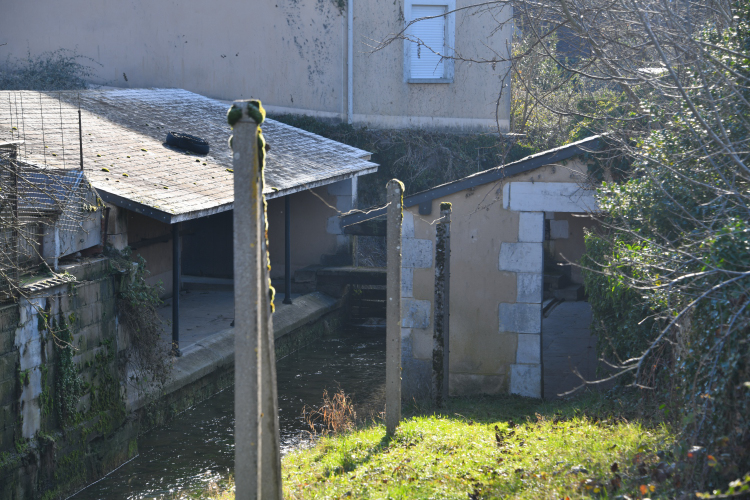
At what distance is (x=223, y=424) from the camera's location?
938 centimetres

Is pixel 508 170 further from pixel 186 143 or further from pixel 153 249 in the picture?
pixel 153 249

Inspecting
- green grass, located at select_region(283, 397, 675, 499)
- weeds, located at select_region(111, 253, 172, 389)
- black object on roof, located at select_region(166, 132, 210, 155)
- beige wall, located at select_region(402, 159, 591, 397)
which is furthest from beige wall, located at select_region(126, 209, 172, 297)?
green grass, located at select_region(283, 397, 675, 499)

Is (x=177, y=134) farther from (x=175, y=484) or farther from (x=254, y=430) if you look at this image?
(x=254, y=430)

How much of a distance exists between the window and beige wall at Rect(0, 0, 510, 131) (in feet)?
0.70

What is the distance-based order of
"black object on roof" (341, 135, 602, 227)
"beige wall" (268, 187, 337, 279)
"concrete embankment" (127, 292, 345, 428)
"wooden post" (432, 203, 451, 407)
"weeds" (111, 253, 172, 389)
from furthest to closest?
"beige wall" (268, 187, 337, 279) → "concrete embankment" (127, 292, 345, 428) → "black object on roof" (341, 135, 602, 227) → "weeds" (111, 253, 172, 389) → "wooden post" (432, 203, 451, 407)

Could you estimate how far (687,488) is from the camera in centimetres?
386

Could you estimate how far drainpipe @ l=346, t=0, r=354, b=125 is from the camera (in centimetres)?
1769

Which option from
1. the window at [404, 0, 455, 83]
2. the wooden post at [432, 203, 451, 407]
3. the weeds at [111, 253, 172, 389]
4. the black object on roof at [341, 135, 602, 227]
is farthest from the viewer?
the window at [404, 0, 455, 83]

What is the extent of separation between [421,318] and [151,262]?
630cm

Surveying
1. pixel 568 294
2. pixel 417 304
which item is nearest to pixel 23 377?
pixel 417 304

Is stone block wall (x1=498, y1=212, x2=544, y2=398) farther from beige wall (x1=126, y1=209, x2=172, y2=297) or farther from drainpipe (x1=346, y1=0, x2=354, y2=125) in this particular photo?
drainpipe (x1=346, y1=0, x2=354, y2=125)

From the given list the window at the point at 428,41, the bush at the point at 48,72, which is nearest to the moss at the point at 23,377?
the bush at the point at 48,72

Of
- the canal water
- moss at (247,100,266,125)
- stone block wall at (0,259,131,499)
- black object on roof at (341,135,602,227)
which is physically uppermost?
moss at (247,100,266,125)

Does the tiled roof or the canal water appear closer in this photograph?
the canal water
